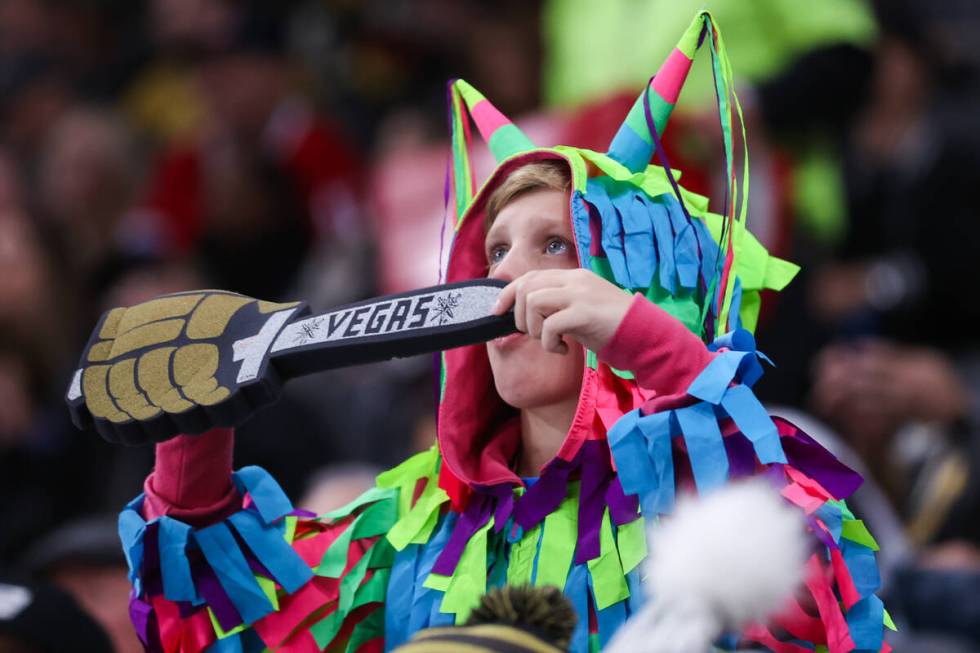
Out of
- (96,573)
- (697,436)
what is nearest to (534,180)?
(697,436)

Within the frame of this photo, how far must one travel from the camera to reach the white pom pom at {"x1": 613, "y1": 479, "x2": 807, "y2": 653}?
1274mm

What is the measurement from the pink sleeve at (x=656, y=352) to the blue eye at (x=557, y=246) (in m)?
0.25

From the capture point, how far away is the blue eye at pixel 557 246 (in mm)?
1885

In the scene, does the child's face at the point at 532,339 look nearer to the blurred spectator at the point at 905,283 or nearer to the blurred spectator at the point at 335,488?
the blurred spectator at the point at 335,488

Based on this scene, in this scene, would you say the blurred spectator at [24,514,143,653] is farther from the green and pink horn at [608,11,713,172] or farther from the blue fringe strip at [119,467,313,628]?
the green and pink horn at [608,11,713,172]

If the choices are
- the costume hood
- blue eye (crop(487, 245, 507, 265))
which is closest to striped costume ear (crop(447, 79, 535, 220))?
the costume hood

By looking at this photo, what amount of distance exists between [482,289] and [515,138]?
388mm

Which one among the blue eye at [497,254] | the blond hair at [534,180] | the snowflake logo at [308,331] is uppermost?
the blond hair at [534,180]

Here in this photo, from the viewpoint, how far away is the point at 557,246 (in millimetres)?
1890

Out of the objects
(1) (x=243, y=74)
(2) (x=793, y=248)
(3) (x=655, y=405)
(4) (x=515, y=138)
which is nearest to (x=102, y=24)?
(1) (x=243, y=74)

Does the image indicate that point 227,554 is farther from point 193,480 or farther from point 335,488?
point 335,488

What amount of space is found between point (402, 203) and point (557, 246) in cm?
196

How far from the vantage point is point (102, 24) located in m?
5.48

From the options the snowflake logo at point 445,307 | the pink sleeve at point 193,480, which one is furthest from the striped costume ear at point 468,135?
the pink sleeve at point 193,480
